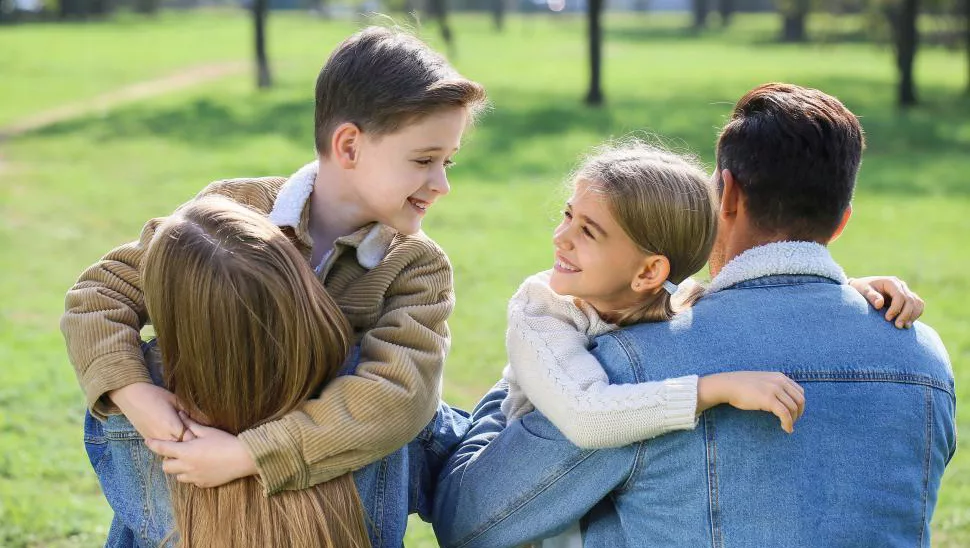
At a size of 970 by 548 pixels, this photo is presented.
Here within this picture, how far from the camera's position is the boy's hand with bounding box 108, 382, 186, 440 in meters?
2.21

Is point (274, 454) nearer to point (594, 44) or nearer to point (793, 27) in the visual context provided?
point (594, 44)

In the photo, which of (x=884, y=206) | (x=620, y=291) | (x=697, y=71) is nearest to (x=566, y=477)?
(x=620, y=291)

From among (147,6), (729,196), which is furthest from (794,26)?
(729,196)

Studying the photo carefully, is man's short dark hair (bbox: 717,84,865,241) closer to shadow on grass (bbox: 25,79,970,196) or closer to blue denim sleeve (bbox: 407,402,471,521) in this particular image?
blue denim sleeve (bbox: 407,402,471,521)

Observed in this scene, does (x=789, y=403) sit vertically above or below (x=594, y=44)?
above

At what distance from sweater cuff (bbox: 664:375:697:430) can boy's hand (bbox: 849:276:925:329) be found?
468 millimetres

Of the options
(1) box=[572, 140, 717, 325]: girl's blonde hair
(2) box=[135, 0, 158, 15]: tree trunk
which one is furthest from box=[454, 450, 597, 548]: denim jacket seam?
(2) box=[135, 0, 158, 15]: tree trunk

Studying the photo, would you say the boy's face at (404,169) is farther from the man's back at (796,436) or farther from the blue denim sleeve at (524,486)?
the man's back at (796,436)

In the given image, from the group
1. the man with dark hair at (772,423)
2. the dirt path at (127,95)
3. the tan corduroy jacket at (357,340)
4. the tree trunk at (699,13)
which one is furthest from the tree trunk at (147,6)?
the man with dark hair at (772,423)

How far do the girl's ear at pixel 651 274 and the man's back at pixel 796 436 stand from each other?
14cm

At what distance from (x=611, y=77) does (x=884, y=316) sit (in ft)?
76.8

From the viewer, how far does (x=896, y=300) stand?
226 cm

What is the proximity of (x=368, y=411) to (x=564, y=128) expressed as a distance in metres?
14.9

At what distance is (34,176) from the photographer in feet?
43.8
